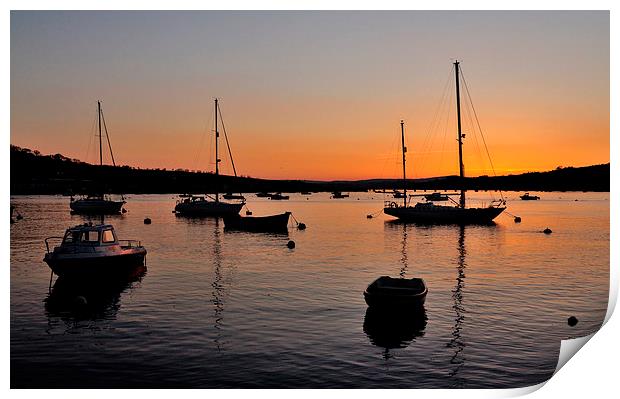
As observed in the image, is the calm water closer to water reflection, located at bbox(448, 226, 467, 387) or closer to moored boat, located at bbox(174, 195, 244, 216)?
water reflection, located at bbox(448, 226, 467, 387)

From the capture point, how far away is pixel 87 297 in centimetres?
2369

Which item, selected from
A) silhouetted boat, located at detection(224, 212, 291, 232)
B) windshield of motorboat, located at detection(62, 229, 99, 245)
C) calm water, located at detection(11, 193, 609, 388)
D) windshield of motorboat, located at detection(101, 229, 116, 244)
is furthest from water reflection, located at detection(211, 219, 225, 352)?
silhouetted boat, located at detection(224, 212, 291, 232)

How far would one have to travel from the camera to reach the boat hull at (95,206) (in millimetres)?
88875

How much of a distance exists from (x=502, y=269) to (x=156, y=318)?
21.4m

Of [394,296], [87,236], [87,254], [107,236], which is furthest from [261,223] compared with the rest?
[394,296]

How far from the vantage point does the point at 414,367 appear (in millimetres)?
14914

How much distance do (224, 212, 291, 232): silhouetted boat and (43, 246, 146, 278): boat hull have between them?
106 feet

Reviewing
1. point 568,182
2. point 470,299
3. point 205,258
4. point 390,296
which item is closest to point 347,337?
point 390,296

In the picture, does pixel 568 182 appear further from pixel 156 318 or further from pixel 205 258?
pixel 156 318

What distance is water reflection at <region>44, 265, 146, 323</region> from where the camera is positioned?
20.5 metres

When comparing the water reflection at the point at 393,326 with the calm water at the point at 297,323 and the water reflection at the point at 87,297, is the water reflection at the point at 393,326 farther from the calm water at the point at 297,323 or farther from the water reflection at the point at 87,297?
the water reflection at the point at 87,297

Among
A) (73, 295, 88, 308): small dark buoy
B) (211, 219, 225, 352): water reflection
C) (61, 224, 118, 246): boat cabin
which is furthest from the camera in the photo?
(61, 224, 118, 246): boat cabin

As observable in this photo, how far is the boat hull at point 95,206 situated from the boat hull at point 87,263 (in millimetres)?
65213

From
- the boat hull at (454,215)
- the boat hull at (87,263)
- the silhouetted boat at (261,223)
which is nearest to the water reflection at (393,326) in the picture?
the boat hull at (87,263)
